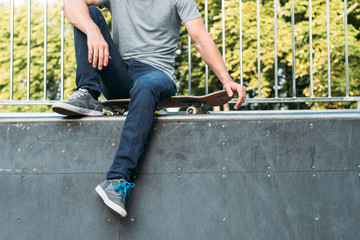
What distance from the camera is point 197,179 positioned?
168 cm

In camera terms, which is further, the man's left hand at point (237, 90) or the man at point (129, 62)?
the man's left hand at point (237, 90)

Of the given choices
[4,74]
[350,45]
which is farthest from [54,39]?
[350,45]

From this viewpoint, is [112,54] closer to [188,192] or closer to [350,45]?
[188,192]

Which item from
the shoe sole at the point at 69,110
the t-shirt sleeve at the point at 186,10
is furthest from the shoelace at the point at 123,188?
the t-shirt sleeve at the point at 186,10

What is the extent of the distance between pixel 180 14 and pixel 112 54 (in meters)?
0.44

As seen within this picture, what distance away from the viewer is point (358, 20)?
916cm

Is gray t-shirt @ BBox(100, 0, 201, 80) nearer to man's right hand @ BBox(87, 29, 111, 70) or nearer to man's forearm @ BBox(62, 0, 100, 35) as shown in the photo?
man's forearm @ BBox(62, 0, 100, 35)

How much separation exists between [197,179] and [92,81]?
68 cm

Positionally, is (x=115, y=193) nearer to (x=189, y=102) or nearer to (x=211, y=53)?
(x=189, y=102)

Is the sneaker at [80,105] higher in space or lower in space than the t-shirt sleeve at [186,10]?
lower

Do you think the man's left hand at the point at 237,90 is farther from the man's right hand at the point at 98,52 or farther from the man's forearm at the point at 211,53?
the man's right hand at the point at 98,52

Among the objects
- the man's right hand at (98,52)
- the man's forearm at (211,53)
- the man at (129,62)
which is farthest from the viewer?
the man's forearm at (211,53)

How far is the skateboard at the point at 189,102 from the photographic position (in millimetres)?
1871

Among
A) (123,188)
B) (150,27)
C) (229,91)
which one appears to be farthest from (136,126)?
(150,27)
